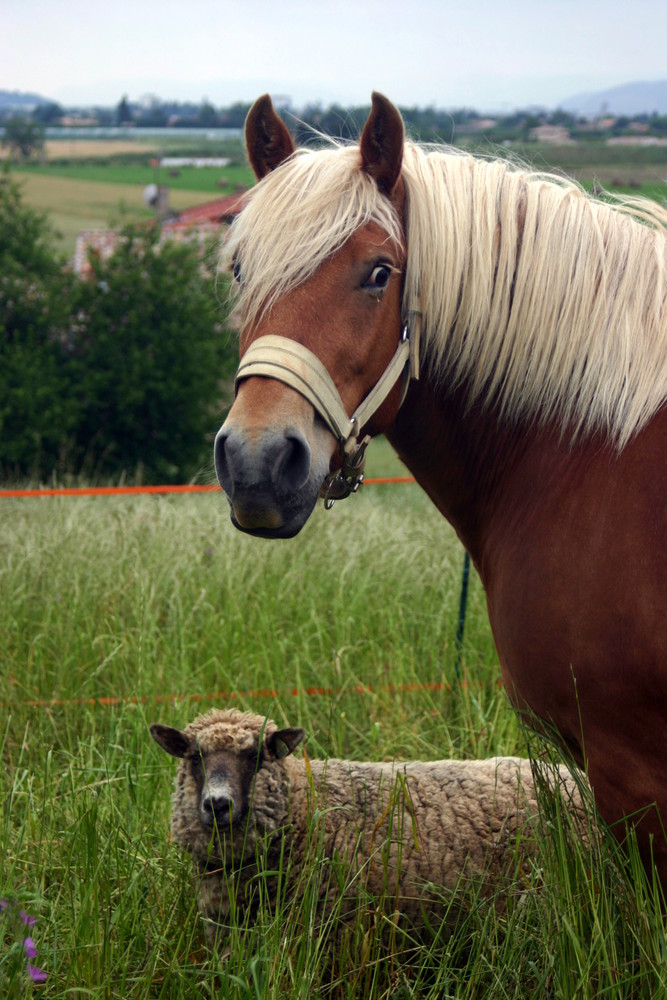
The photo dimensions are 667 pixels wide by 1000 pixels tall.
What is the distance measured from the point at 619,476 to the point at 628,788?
0.74m

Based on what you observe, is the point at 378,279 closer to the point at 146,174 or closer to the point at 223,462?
the point at 223,462

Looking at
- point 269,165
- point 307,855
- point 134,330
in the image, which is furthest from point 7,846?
point 134,330

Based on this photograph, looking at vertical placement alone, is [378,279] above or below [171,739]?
above

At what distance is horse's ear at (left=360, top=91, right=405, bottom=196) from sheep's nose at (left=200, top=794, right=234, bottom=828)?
187 centimetres

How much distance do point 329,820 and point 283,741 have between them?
1.07ft

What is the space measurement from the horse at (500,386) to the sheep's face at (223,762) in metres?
0.98

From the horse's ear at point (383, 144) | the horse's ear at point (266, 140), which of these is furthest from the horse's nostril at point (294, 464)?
the horse's ear at point (266, 140)

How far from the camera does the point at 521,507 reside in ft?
7.43

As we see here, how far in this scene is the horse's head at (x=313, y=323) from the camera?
1985 mm

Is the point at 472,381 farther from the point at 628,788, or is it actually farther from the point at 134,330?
the point at 134,330

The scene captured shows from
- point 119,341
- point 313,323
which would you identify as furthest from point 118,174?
point 313,323

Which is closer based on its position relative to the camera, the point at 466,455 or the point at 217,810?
the point at 466,455

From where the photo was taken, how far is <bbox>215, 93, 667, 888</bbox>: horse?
6.50ft

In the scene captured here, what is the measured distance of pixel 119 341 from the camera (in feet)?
92.7
